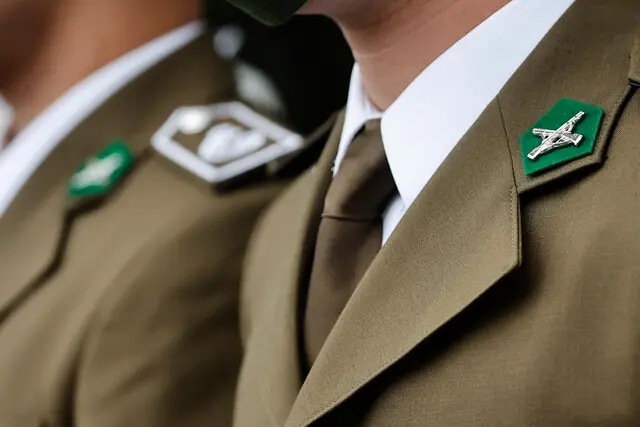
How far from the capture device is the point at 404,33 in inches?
22.3

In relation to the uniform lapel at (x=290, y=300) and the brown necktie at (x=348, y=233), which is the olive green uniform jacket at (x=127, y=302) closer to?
the uniform lapel at (x=290, y=300)

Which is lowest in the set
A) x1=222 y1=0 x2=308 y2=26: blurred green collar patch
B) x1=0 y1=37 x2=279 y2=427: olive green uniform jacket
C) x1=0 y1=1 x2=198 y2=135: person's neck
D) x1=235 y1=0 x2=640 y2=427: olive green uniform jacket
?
x1=0 y1=37 x2=279 y2=427: olive green uniform jacket

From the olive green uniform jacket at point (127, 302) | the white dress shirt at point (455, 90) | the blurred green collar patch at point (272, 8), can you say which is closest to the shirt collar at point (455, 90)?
the white dress shirt at point (455, 90)

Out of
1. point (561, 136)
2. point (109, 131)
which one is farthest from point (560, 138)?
point (109, 131)

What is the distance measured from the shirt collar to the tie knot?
0.02 m

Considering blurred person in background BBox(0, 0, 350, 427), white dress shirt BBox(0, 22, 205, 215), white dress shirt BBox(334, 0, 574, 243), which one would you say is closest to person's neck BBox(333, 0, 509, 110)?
white dress shirt BBox(334, 0, 574, 243)

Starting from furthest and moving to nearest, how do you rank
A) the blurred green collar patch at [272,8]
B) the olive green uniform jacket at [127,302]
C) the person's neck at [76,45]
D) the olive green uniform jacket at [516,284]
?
the person's neck at [76,45] < the olive green uniform jacket at [127,302] < the blurred green collar patch at [272,8] < the olive green uniform jacket at [516,284]

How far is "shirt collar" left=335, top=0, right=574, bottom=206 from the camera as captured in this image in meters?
0.51

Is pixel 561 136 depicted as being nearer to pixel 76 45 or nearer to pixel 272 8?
pixel 272 8

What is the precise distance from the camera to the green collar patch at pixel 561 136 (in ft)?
1.48

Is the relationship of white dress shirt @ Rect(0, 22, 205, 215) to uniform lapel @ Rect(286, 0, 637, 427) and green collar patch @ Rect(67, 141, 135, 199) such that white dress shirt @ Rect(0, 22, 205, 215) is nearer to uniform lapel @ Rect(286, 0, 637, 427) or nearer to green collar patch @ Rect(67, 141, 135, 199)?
green collar patch @ Rect(67, 141, 135, 199)

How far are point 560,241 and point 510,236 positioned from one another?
0.09 ft

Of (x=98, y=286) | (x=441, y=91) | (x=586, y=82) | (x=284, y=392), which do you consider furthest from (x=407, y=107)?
(x=98, y=286)

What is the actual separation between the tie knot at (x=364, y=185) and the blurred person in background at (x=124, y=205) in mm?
282
